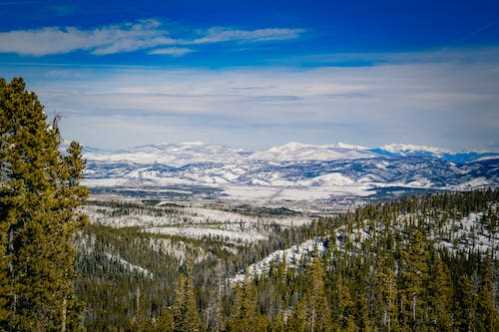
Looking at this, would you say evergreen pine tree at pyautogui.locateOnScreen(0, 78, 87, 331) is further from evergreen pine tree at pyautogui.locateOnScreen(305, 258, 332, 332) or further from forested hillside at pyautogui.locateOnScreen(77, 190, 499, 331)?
evergreen pine tree at pyautogui.locateOnScreen(305, 258, 332, 332)

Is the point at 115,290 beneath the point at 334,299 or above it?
beneath

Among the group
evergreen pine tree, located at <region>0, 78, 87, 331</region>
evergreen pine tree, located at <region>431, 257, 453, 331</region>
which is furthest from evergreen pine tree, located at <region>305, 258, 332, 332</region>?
evergreen pine tree, located at <region>0, 78, 87, 331</region>

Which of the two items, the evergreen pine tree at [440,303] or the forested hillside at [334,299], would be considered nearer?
the forested hillside at [334,299]

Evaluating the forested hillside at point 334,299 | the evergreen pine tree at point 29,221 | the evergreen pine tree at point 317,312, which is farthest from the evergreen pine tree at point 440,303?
the evergreen pine tree at point 29,221

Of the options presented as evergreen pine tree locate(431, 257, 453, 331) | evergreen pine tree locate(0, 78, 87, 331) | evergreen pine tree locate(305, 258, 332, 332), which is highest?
evergreen pine tree locate(0, 78, 87, 331)

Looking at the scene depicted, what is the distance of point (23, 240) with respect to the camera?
33.1 m

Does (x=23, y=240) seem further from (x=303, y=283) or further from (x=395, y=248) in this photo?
(x=395, y=248)

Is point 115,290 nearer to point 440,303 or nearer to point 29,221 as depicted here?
point 440,303

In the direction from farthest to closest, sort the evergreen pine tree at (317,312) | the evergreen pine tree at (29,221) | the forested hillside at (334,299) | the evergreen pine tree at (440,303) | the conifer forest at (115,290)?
the evergreen pine tree at (317,312)
the evergreen pine tree at (440,303)
the forested hillside at (334,299)
the conifer forest at (115,290)
the evergreen pine tree at (29,221)

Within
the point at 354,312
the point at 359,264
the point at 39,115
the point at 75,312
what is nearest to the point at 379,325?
the point at 354,312

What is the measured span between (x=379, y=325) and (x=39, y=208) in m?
101

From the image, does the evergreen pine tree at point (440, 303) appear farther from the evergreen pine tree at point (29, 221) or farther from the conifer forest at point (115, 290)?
the evergreen pine tree at point (29, 221)

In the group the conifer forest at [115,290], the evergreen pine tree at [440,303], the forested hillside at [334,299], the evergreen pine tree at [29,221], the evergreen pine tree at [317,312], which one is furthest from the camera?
the evergreen pine tree at [317,312]

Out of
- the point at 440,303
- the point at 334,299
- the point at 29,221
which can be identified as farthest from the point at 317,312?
the point at 29,221
